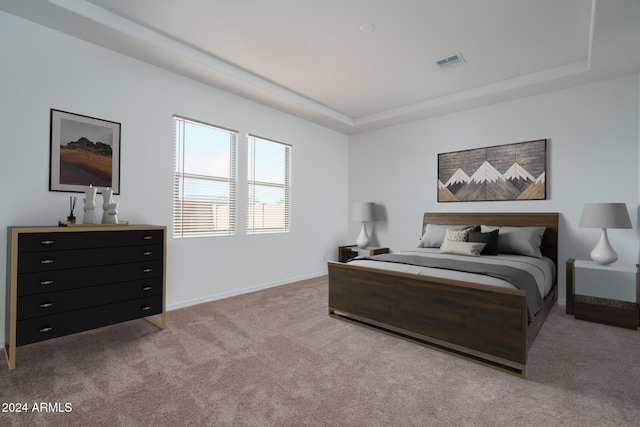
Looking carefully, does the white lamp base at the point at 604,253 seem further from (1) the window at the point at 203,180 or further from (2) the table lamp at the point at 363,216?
(1) the window at the point at 203,180

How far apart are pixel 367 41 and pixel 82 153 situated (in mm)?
2836

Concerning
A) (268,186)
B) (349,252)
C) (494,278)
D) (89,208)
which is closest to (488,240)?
(494,278)

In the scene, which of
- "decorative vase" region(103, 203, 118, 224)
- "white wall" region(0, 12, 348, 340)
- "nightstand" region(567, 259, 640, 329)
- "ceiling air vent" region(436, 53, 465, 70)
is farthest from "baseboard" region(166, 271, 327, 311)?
"ceiling air vent" region(436, 53, 465, 70)

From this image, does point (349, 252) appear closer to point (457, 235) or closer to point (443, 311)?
point (457, 235)

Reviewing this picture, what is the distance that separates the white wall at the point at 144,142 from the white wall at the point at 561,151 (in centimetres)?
152

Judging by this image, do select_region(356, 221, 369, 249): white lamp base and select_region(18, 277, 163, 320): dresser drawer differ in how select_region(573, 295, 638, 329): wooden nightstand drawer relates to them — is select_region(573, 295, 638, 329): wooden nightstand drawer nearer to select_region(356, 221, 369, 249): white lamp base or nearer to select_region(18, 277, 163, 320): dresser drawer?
select_region(356, 221, 369, 249): white lamp base

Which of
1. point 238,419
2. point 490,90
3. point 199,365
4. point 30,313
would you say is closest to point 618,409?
point 238,419

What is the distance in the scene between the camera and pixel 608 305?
2.98 meters

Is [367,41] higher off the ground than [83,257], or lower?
higher

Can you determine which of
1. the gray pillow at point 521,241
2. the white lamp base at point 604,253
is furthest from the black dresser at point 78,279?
the white lamp base at point 604,253

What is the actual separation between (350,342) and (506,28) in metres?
3.07

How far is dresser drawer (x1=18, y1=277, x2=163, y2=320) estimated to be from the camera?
2.11 m

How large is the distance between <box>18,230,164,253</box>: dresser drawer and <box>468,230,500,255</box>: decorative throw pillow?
3389 millimetres

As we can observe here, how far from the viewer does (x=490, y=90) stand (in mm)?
3812
